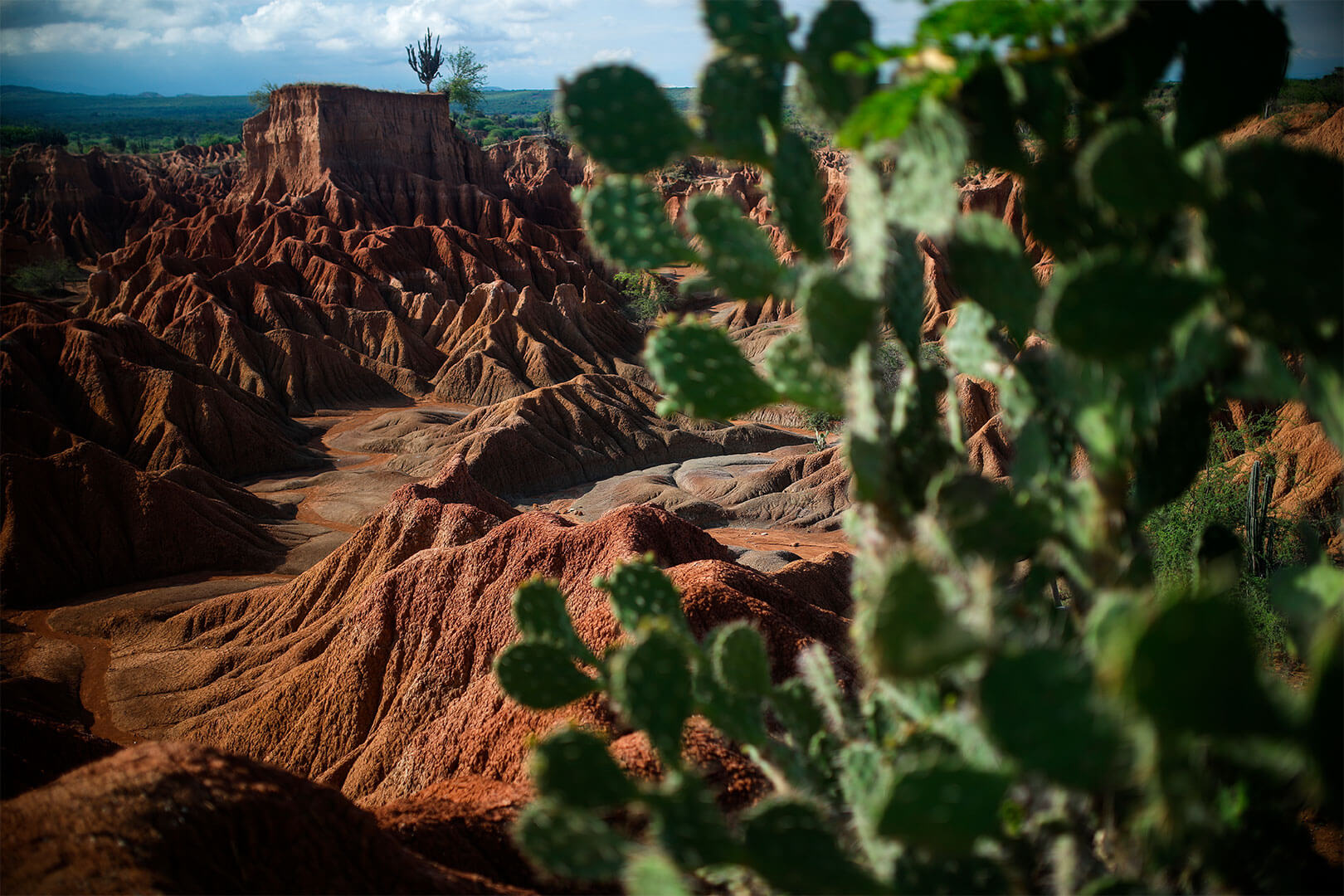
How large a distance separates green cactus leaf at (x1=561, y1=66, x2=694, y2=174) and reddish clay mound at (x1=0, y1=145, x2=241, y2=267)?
68144 millimetres

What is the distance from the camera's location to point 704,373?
87.4 inches

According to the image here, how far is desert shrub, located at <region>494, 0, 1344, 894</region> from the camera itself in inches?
52.9

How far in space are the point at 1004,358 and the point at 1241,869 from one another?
136 cm

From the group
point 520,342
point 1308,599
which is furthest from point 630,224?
point 520,342

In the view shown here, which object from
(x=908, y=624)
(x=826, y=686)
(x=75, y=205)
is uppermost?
(x=75, y=205)

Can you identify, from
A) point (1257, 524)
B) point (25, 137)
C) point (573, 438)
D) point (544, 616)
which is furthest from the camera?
point (25, 137)

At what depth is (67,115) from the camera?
182375 mm

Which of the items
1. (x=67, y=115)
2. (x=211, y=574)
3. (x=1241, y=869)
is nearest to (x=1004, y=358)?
(x=1241, y=869)

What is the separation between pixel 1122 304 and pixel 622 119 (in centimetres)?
127

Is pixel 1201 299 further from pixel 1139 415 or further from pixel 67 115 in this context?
pixel 67 115

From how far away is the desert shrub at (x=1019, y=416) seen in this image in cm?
134

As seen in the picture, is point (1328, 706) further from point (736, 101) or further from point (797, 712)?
point (736, 101)

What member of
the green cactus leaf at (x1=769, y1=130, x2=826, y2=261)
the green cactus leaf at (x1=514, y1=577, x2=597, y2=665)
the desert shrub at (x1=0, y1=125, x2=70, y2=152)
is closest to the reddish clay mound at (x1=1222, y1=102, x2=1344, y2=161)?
the green cactus leaf at (x1=769, y1=130, x2=826, y2=261)

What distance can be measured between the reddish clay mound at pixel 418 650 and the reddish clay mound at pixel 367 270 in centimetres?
2509
